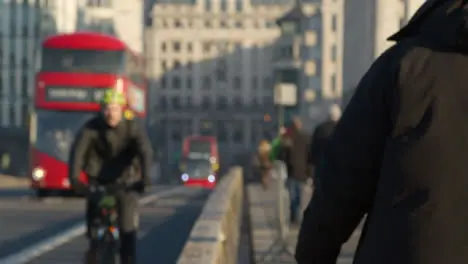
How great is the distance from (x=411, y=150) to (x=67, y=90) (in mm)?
28792

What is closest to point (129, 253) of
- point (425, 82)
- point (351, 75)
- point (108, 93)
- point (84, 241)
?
point (108, 93)

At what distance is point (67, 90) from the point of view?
31.8 m

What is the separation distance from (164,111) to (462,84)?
158805mm

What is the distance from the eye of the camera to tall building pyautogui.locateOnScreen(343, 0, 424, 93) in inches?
2384

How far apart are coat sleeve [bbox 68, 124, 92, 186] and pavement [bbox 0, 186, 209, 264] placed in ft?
19.2

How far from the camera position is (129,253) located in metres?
9.82

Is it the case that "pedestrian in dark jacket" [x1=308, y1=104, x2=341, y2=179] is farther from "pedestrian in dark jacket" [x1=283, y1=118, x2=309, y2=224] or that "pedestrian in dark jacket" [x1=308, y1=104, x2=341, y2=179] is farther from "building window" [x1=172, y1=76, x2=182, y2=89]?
"building window" [x1=172, y1=76, x2=182, y2=89]

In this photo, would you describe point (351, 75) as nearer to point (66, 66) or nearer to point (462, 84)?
point (66, 66)

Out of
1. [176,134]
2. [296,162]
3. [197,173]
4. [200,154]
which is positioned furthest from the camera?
[176,134]

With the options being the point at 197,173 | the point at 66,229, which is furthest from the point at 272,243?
the point at 197,173

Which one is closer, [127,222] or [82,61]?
Result: [127,222]

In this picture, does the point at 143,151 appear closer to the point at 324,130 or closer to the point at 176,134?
the point at 324,130

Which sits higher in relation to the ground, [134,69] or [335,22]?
[134,69]

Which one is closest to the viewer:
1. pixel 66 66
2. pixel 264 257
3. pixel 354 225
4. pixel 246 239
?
pixel 354 225
